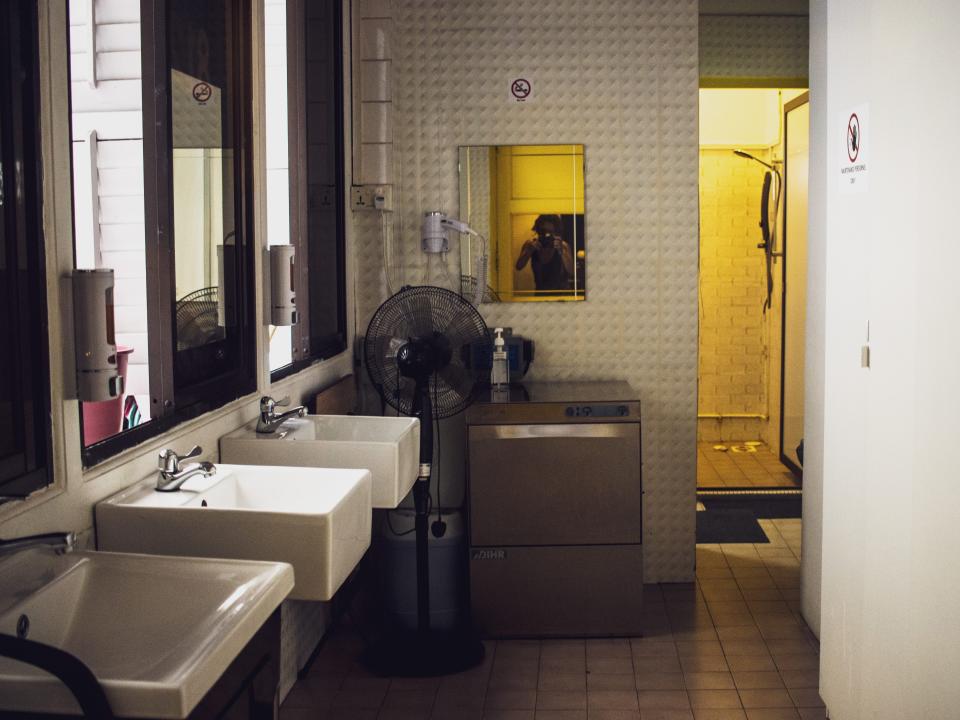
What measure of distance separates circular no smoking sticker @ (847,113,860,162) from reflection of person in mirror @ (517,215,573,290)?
1.98 meters

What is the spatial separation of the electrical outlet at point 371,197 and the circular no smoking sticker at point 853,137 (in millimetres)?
2239

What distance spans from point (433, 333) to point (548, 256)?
114 cm

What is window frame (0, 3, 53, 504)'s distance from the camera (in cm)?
206

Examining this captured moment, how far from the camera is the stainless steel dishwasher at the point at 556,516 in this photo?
4.38 m

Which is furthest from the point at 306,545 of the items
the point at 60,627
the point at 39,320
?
the point at 39,320

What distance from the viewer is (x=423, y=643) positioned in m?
4.18

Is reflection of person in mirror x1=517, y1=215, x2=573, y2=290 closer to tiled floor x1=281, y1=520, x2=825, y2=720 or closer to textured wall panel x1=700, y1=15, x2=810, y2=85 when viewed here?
tiled floor x1=281, y1=520, x2=825, y2=720

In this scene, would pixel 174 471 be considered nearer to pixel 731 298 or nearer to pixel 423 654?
pixel 423 654

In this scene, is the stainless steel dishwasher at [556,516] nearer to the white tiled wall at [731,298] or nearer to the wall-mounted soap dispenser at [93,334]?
the wall-mounted soap dispenser at [93,334]

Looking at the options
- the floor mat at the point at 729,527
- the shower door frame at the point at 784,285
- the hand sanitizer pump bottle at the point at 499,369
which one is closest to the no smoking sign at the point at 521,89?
the hand sanitizer pump bottle at the point at 499,369

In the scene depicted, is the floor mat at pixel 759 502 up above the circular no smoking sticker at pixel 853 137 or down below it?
below

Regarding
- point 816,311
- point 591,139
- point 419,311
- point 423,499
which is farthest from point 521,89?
point 423,499

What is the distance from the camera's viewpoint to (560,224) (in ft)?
16.3

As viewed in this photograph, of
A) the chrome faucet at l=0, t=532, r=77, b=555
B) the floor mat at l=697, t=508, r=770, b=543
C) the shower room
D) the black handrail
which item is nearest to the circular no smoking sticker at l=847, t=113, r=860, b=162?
the chrome faucet at l=0, t=532, r=77, b=555
